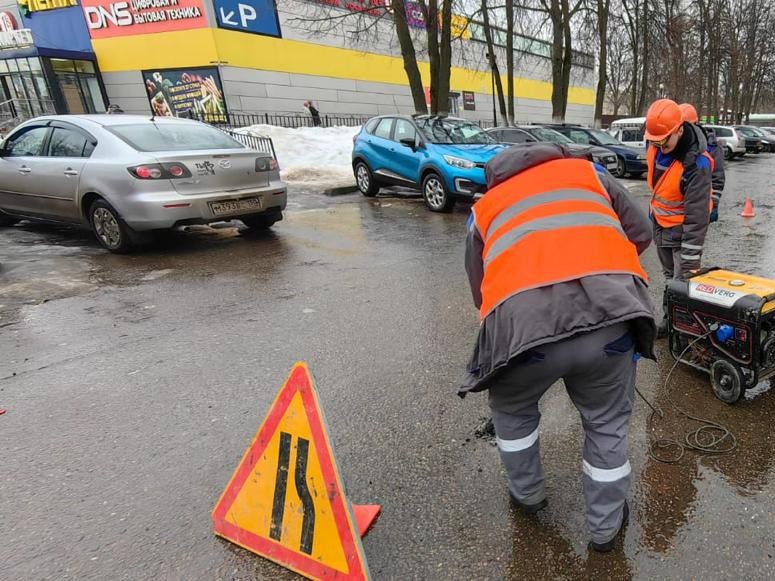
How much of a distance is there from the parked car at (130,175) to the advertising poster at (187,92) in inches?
598

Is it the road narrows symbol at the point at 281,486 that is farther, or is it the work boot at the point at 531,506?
the work boot at the point at 531,506

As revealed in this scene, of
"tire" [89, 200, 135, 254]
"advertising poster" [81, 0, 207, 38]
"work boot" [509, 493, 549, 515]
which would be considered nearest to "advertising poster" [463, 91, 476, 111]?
"advertising poster" [81, 0, 207, 38]

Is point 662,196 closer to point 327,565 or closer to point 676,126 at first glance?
point 676,126

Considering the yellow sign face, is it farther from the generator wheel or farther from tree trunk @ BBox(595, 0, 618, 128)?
the generator wheel

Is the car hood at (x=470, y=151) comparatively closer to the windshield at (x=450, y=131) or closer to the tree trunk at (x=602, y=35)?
the windshield at (x=450, y=131)

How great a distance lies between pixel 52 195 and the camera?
6.71 meters

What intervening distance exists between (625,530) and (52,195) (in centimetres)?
744

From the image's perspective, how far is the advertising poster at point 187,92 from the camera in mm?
21047

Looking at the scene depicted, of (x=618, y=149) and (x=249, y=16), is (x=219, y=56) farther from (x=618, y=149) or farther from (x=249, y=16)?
(x=618, y=149)

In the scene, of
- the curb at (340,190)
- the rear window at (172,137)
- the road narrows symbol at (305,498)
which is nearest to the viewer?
the road narrows symbol at (305,498)

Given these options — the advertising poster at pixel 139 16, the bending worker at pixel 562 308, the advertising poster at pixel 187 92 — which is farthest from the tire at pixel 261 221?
the advertising poster at pixel 139 16

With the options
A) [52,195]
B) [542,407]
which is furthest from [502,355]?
[52,195]

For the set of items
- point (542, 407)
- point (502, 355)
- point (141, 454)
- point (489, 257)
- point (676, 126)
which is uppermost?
point (676, 126)

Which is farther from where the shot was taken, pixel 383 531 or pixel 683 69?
pixel 683 69
